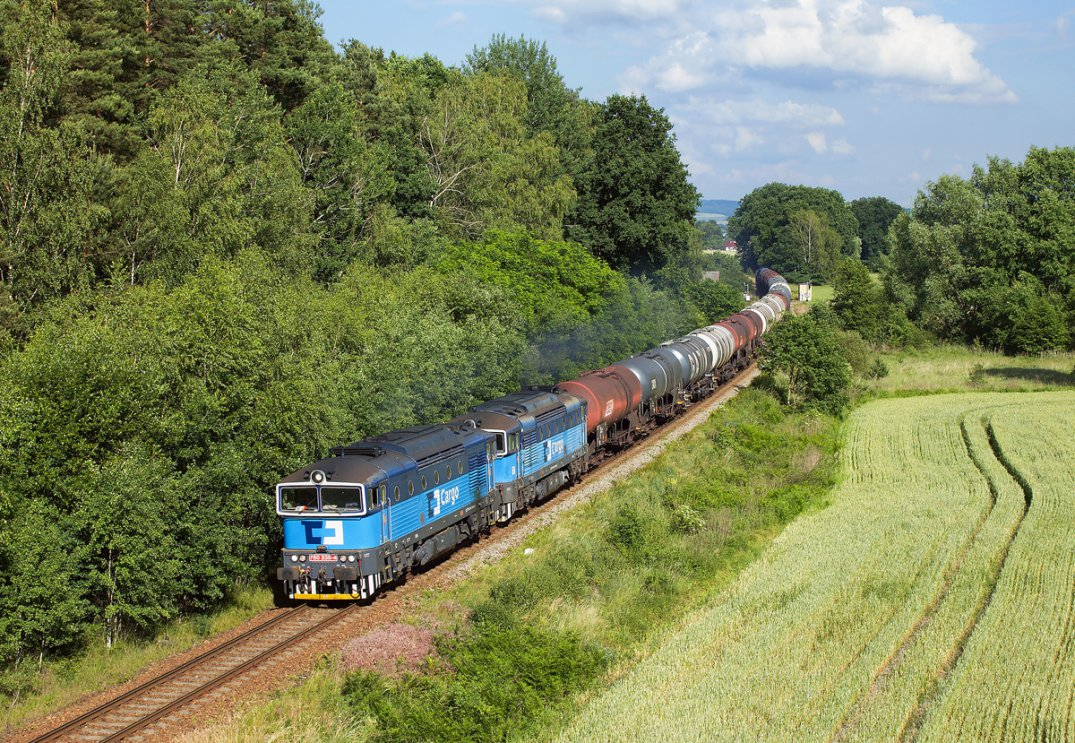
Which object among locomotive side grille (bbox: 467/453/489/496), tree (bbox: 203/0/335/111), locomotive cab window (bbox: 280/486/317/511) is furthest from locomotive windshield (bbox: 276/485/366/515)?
tree (bbox: 203/0/335/111)

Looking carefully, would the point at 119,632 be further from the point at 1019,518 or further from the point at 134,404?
the point at 1019,518

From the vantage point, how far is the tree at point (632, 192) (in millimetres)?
81000

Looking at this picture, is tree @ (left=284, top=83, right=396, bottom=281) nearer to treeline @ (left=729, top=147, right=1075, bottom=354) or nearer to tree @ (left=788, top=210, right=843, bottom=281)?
treeline @ (left=729, top=147, right=1075, bottom=354)

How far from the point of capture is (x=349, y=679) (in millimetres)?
19422

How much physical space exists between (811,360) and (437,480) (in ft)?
121

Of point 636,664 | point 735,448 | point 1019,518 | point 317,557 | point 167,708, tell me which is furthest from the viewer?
point 735,448

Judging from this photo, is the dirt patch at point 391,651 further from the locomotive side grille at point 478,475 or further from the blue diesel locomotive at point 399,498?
the locomotive side grille at point 478,475

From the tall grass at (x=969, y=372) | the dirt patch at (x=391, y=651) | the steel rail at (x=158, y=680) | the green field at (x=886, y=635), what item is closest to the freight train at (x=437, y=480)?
the steel rail at (x=158, y=680)

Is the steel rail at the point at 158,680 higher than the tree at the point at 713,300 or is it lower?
lower

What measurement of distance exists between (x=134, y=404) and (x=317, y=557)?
5.72 metres

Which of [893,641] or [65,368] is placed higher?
[65,368]

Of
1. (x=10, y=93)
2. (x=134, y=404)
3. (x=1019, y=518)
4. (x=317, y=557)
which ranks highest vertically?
(x=10, y=93)

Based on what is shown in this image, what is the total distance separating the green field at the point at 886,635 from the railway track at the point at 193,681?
7.59 metres

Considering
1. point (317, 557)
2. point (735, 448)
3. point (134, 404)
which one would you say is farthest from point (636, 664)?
point (735, 448)
